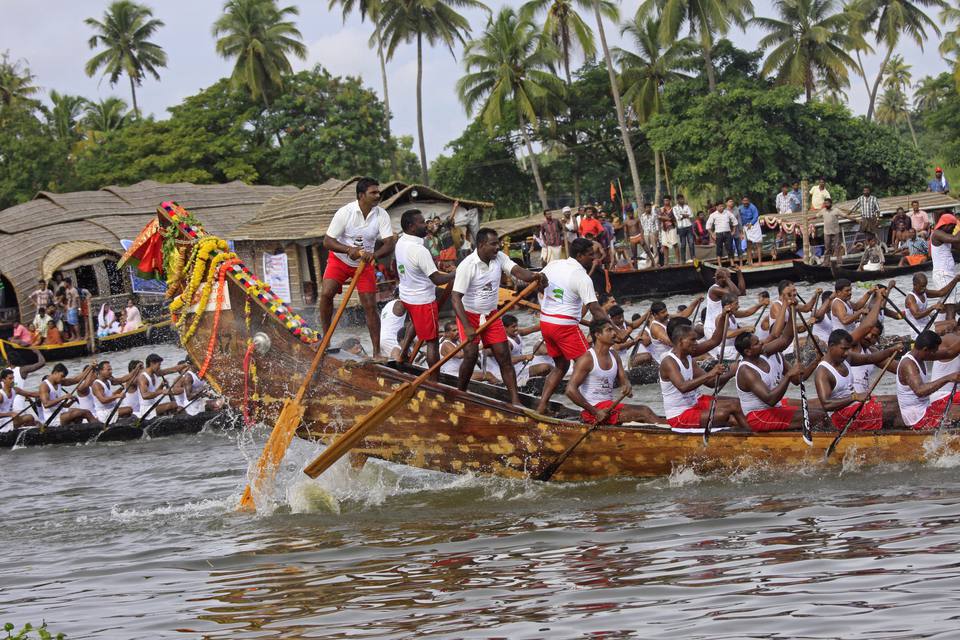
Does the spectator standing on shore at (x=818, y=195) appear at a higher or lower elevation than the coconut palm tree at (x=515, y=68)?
lower

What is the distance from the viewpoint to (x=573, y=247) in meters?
9.79

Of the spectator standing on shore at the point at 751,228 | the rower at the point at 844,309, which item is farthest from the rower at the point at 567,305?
the spectator standing on shore at the point at 751,228

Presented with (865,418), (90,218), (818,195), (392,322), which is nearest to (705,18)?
(818,195)

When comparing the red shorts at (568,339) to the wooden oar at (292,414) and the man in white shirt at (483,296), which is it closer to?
the man in white shirt at (483,296)

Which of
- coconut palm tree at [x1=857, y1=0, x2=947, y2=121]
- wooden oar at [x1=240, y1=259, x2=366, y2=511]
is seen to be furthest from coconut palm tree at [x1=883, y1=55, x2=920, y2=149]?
wooden oar at [x1=240, y1=259, x2=366, y2=511]

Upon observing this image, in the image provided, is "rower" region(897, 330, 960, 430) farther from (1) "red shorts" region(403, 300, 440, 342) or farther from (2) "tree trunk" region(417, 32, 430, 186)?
(2) "tree trunk" region(417, 32, 430, 186)

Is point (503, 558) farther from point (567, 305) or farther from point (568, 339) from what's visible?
point (567, 305)

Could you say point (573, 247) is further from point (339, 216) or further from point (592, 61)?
point (592, 61)

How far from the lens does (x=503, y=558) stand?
8.30 meters

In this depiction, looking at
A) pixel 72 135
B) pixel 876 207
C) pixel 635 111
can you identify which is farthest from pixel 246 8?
pixel 876 207

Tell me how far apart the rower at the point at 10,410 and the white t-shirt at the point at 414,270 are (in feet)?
29.7

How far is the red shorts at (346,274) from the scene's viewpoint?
406 inches

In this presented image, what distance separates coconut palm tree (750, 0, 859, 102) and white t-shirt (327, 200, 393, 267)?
3104 cm

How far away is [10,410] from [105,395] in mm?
1769
